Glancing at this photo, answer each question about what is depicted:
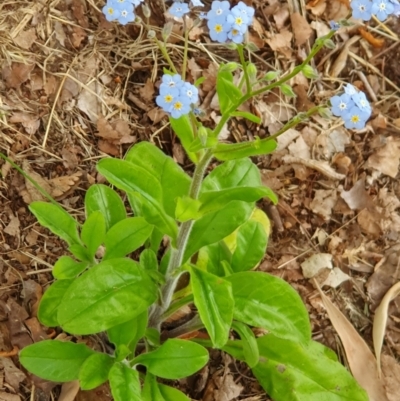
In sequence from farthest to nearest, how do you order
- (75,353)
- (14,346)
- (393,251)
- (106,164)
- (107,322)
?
(393,251) < (14,346) < (75,353) < (107,322) < (106,164)

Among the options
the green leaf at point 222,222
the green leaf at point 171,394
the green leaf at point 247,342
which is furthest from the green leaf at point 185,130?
the green leaf at point 171,394

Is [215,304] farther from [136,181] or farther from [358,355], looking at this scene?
[358,355]

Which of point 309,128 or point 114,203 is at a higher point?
point 114,203

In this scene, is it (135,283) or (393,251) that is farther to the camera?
(393,251)

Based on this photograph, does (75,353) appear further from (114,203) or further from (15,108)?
(15,108)

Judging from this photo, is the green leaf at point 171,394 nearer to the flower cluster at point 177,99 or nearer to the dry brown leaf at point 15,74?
the flower cluster at point 177,99

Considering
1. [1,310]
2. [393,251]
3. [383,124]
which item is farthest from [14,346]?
[383,124]

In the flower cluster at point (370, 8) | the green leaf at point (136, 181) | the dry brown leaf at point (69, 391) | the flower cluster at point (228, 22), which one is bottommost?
the dry brown leaf at point (69, 391)
